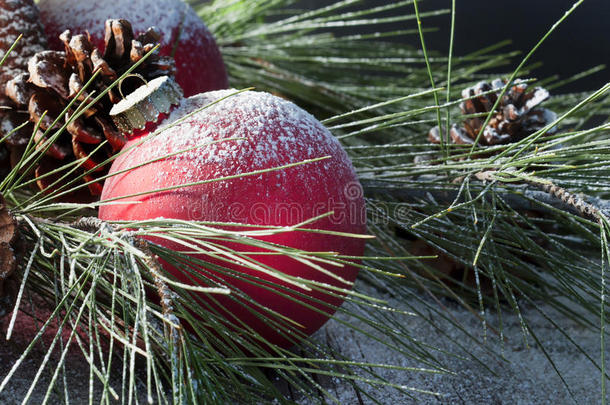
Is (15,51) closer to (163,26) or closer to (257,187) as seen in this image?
(163,26)

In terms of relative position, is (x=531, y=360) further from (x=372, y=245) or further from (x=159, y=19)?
(x=159, y=19)

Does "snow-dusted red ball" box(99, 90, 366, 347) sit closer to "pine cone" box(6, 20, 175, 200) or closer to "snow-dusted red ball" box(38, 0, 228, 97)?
"pine cone" box(6, 20, 175, 200)

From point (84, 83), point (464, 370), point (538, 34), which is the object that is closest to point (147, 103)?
point (84, 83)

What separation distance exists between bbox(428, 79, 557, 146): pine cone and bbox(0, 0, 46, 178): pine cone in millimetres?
340

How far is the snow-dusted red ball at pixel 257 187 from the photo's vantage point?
0.37m

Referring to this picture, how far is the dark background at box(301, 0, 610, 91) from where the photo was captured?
972 millimetres

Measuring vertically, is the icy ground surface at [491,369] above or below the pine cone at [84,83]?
below

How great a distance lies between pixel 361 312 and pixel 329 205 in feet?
0.59

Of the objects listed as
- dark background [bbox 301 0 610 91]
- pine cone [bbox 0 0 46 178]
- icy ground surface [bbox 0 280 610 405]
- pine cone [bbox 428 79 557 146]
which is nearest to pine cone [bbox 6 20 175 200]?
pine cone [bbox 0 0 46 178]

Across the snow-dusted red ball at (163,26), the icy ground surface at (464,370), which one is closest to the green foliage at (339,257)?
the icy ground surface at (464,370)

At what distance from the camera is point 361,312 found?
54cm

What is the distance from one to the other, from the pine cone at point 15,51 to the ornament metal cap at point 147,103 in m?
0.11

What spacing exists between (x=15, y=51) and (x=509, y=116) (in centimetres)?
40

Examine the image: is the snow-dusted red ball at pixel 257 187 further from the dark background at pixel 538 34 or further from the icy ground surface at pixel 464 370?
the dark background at pixel 538 34
